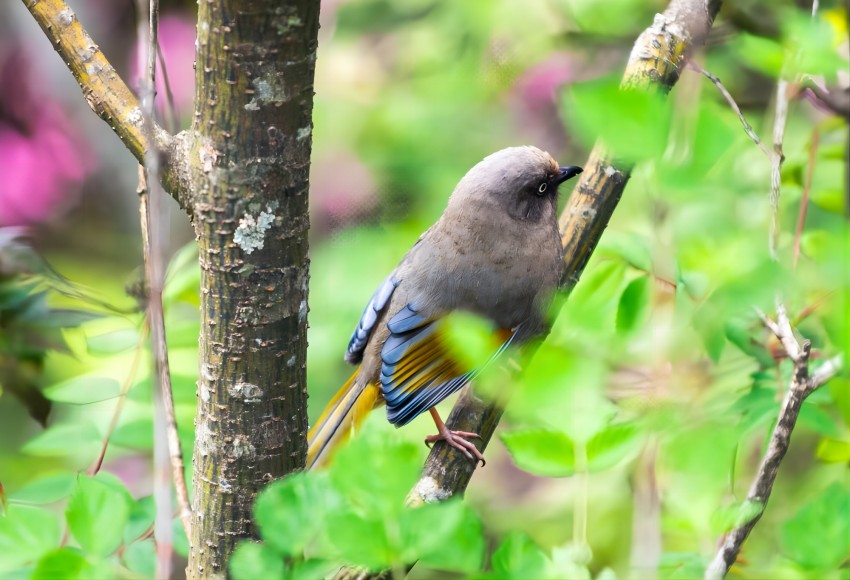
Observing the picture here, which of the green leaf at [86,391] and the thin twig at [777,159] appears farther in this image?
the green leaf at [86,391]

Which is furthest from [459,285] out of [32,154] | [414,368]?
[32,154]

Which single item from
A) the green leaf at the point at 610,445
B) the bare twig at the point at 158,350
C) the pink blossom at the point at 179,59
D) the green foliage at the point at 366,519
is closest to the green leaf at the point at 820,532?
the green leaf at the point at 610,445

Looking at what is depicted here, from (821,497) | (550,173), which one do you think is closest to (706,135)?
(821,497)

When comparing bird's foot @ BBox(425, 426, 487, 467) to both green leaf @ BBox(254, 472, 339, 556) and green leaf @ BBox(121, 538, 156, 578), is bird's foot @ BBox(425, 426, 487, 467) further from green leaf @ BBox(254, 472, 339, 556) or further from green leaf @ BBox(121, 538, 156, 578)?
green leaf @ BBox(254, 472, 339, 556)

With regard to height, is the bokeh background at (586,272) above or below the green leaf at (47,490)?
above

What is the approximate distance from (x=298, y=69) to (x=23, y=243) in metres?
1.19

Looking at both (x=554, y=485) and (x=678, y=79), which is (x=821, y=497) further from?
(x=554, y=485)

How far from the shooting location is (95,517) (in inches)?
37.3

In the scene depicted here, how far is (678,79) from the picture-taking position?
191 centimetres

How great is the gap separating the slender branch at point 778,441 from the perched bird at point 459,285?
0.96 meters

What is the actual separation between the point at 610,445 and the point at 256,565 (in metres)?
0.34

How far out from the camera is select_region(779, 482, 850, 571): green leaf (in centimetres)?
82

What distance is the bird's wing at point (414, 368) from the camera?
211 centimetres

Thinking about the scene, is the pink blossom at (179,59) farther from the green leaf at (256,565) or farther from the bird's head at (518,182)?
the green leaf at (256,565)
